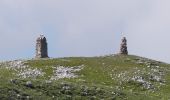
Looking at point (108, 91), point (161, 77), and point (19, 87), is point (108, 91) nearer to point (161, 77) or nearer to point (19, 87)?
point (19, 87)

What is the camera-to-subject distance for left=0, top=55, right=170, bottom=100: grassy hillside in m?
46.3

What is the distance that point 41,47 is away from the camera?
9162 cm

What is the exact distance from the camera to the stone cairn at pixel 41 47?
9162cm

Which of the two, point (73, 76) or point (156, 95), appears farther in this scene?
point (73, 76)

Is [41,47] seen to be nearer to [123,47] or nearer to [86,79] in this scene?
[123,47]

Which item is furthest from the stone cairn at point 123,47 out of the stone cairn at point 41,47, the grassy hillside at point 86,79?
the stone cairn at point 41,47

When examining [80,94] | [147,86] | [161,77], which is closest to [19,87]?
[80,94]

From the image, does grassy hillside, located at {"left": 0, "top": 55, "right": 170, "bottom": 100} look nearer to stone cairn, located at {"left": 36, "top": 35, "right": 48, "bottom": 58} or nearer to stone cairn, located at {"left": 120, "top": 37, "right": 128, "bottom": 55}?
stone cairn, located at {"left": 120, "top": 37, "right": 128, "bottom": 55}

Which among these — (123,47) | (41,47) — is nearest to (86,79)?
(123,47)

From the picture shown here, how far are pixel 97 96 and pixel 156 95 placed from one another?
12488mm

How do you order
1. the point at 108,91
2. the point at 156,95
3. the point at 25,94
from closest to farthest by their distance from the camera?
the point at 25,94 → the point at 108,91 → the point at 156,95

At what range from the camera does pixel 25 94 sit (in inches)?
1725

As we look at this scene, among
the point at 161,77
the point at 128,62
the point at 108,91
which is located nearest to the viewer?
the point at 108,91

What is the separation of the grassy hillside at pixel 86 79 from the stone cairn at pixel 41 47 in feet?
31.6
